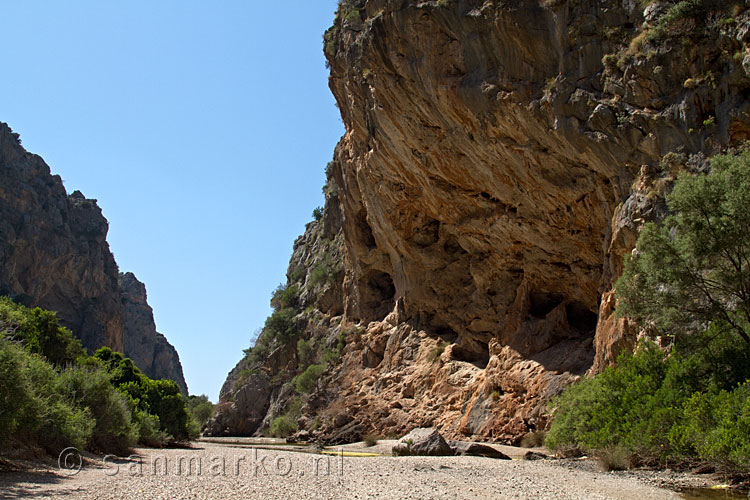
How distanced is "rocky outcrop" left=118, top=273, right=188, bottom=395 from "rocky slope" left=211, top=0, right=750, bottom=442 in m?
87.9

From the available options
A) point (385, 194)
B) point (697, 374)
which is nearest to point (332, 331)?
point (385, 194)

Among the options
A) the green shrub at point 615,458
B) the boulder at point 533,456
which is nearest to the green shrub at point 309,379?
the boulder at point 533,456

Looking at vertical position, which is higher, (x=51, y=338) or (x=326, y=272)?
(x=326, y=272)

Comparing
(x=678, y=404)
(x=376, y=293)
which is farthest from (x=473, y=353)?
(x=678, y=404)

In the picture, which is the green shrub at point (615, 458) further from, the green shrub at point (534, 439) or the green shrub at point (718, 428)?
the green shrub at point (534, 439)

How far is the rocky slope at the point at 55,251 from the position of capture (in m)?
77.9

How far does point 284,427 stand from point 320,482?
32189 millimetres

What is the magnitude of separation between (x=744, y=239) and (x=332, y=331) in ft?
131

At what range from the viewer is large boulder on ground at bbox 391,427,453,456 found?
20625 millimetres

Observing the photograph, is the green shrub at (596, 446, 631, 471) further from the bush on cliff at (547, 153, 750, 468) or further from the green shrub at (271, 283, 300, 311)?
the green shrub at (271, 283, 300, 311)

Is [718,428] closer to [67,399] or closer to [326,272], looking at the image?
[67,399]

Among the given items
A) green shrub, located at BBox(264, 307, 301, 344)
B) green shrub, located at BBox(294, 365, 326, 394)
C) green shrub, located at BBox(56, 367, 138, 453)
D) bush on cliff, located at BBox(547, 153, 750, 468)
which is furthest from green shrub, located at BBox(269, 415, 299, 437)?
bush on cliff, located at BBox(547, 153, 750, 468)

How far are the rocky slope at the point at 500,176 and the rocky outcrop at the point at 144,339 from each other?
288 ft

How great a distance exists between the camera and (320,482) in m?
11.1
